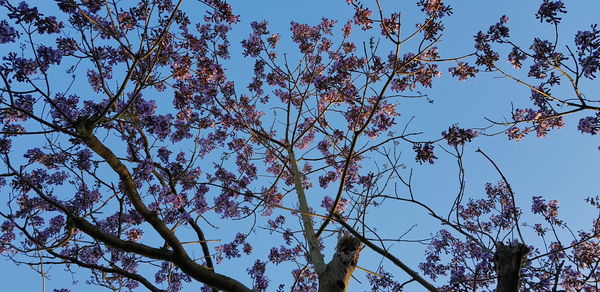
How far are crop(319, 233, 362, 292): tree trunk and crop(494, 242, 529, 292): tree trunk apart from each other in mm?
1628

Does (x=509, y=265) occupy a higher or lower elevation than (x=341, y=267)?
lower

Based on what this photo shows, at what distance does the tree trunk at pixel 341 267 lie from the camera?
4.45 m

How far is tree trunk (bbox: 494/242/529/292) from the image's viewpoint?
329 centimetres

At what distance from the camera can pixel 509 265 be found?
3.40 meters

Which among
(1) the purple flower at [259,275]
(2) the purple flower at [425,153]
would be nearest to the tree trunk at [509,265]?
(2) the purple flower at [425,153]

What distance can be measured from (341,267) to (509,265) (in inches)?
72.1

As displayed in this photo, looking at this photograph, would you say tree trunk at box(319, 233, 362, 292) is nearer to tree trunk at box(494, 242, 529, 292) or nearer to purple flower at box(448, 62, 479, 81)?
tree trunk at box(494, 242, 529, 292)

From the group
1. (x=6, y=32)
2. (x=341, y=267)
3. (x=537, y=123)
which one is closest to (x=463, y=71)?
(x=537, y=123)

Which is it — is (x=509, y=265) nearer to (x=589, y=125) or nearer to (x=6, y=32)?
(x=589, y=125)

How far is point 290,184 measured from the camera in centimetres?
907

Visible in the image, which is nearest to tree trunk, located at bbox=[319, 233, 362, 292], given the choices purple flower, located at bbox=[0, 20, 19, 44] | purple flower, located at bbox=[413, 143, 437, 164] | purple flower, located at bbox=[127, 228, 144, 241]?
purple flower, located at bbox=[413, 143, 437, 164]

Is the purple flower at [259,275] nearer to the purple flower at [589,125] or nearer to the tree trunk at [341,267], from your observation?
the tree trunk at [341,267]

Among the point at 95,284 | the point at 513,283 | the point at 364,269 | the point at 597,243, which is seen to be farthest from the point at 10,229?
the point at 597,243

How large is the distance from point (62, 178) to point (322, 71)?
18.4 ft
